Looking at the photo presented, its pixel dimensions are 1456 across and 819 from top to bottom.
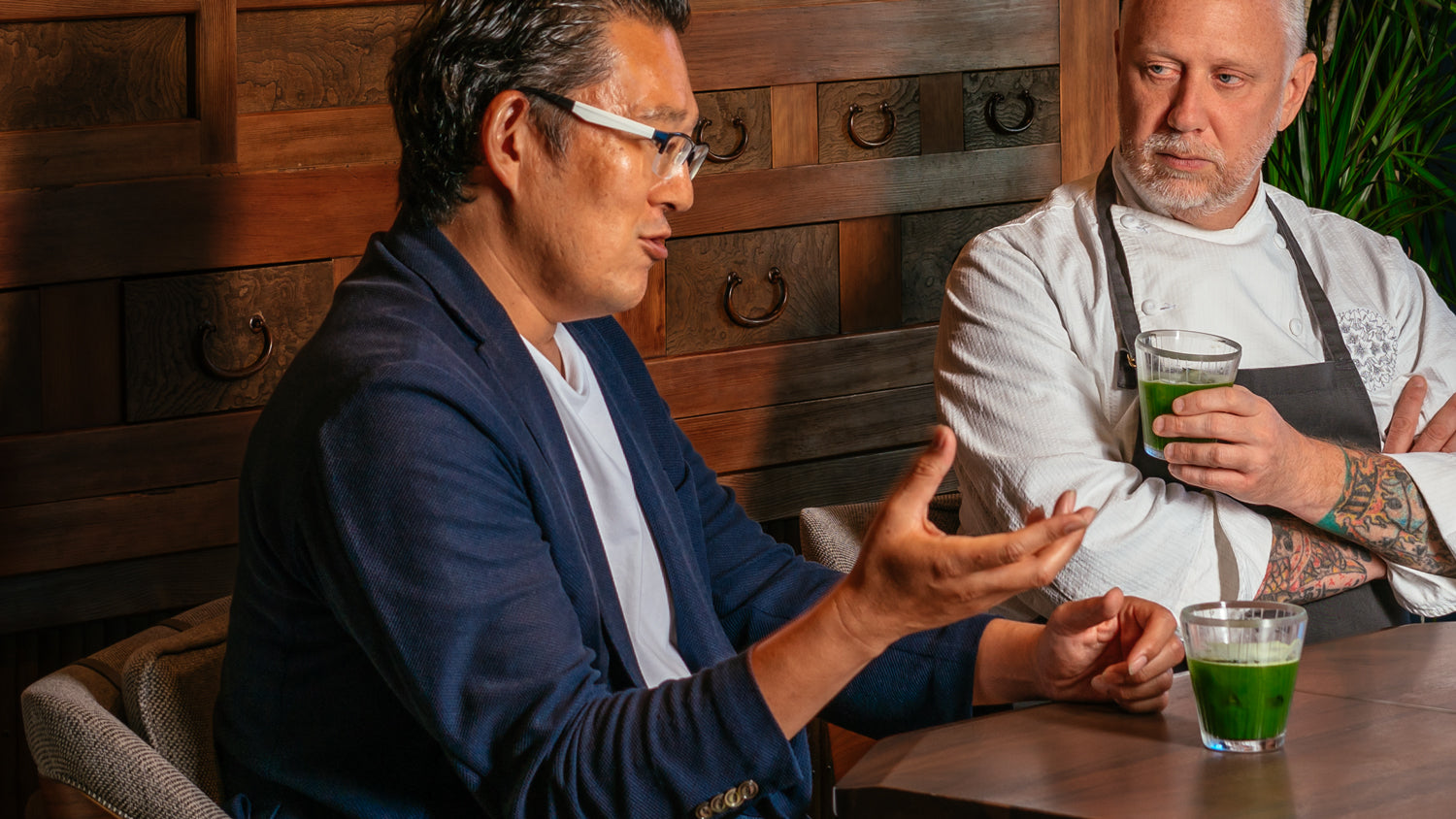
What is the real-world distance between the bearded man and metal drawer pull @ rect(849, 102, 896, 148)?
1.95 feet

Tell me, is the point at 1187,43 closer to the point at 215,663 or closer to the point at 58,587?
the point at 215,663

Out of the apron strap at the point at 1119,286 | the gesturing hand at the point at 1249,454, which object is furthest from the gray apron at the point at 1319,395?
the gesturing hand at the point at 1249,454

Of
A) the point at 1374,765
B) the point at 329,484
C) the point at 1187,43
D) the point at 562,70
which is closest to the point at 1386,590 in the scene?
the point at 1187,43

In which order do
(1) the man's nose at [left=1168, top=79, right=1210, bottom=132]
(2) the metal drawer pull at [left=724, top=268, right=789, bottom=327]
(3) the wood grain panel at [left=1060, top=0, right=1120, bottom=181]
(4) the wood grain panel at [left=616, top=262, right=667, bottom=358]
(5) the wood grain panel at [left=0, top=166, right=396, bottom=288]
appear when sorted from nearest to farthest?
(5) the wood grain panel at [left=0, top=166, right=396, bottom=288] < (1) the man's nose at [left=1168, top=79, right=1210, bottom=132] < (4) the wood grain panel at [left=616, top=262, right=667, bottom=358] < (2) the metal drawer pull at [left=724, top=268, right=789, bottom=327] < (3) the wood grain panel at [left=1060, top=0, right=1120, bottom=181]

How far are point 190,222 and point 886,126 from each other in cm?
135

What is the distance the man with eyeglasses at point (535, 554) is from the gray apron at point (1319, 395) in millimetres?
656

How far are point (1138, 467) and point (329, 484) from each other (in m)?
1.25

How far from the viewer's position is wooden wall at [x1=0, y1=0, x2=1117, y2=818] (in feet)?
6.82

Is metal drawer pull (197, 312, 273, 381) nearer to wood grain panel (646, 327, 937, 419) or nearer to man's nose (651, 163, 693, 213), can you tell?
wood grain panel (646, 327, 937, 419)

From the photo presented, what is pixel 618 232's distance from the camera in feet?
4.98

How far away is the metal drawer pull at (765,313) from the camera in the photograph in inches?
108

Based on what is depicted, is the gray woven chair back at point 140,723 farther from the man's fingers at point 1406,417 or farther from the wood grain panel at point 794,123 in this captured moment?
the man's fingers at point 1406,417

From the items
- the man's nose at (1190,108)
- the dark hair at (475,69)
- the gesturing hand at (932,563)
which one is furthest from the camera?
the man's nose at (1190,108)

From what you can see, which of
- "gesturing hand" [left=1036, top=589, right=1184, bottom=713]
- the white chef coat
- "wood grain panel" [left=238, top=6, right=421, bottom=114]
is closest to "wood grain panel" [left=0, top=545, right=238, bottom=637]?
"wood grain panel" [left=238, top=6, right=421, bottom=114]
